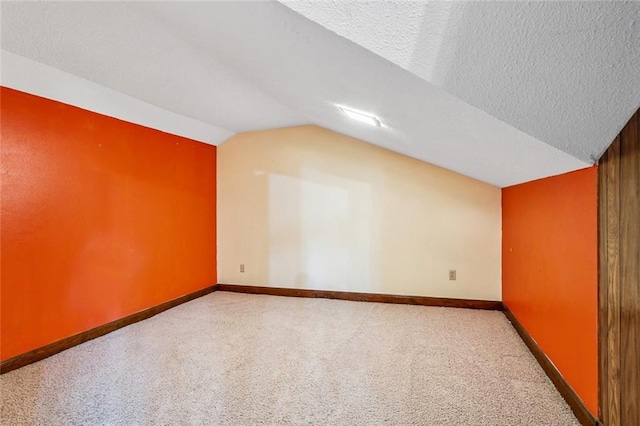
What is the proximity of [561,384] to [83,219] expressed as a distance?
3408mm

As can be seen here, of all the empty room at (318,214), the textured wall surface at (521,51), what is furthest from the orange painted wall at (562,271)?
the textured wall surface at (521,51)

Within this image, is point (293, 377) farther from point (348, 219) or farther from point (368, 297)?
point (348, 219)

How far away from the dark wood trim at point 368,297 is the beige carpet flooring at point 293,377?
0.32m

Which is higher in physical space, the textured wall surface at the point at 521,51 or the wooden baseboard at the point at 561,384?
the textured wall surface at the point at 521,51

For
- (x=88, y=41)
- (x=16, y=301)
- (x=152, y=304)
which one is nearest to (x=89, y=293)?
(x=16, y=301)

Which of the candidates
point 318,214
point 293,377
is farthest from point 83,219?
point 318,214

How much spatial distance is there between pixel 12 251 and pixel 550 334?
3.45 metres

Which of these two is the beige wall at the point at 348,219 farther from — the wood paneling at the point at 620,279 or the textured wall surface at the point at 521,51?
the textured wall surface at the point at 521,51

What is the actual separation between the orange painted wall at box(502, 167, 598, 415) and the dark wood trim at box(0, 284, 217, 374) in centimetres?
326

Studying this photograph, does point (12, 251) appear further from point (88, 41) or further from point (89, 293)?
point (88, 41)

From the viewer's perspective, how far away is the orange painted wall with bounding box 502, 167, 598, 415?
1507 mm

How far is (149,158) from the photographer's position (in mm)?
3182

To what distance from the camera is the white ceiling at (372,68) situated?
85 cm

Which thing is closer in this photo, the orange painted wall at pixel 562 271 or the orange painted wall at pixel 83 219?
the orange painted wall at pixel 562 271
